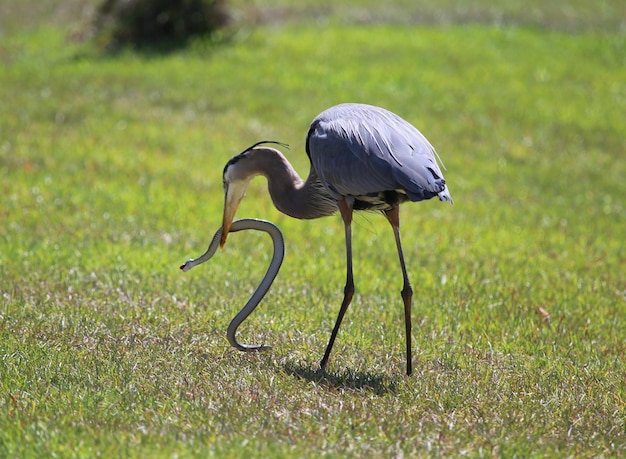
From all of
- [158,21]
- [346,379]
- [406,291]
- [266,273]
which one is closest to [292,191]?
[266,273]

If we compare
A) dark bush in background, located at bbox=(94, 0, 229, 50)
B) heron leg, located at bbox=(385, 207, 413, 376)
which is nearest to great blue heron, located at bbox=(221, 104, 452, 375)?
heron leg, located at bbox=(385, 207, 413, 376)

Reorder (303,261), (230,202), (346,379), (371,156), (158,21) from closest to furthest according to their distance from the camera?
(346,379) → (371,156) → (230,202) → (303,261) → (158,21)

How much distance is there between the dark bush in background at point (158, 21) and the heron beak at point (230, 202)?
11.5m

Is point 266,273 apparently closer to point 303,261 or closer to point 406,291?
point 406,291

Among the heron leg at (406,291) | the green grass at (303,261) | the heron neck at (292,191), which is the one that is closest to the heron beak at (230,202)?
the heron neck at (292,191)

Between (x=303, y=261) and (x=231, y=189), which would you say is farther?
(x=303, y=261)

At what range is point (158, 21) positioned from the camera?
1733cm

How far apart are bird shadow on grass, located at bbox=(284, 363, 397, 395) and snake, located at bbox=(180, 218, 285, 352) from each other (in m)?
0.38

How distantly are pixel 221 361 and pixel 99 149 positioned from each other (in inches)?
268

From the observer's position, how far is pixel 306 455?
4.38m

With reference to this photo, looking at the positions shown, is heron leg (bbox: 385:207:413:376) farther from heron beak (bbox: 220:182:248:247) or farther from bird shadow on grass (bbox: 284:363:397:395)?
heron beak (bbox: 220:182:248:247)

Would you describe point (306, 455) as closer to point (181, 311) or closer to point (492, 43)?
point (181, 311)

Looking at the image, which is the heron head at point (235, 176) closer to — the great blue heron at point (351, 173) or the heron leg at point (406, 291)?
the great blue heron at point (351, 173)

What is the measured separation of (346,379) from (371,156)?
1.37 metres
